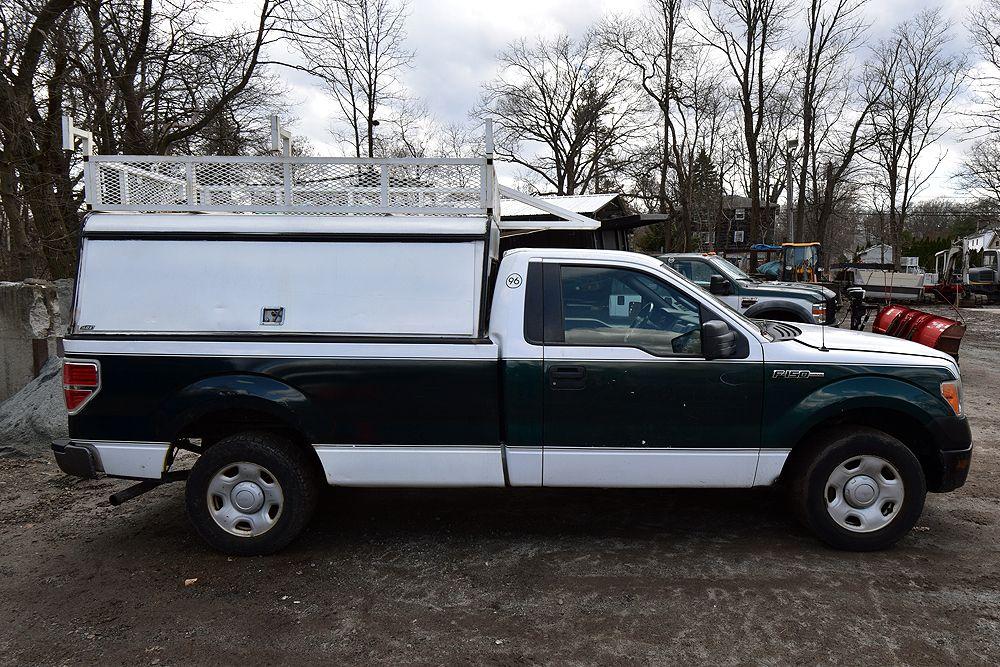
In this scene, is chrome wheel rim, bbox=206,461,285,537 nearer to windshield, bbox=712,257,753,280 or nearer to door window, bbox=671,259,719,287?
door window, bbox=671,259,719,287

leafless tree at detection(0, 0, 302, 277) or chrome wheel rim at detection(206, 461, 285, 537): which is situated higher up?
leafless tree at detection(0, 0, 302, 277)

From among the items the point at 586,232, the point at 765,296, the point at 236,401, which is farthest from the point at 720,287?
the point at 236,401

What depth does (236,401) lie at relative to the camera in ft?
13.3

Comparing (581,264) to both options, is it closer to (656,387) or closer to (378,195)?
(656,387)

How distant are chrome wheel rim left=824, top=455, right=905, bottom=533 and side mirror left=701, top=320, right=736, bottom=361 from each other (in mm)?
1034

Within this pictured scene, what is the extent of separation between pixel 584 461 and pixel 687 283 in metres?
1.30

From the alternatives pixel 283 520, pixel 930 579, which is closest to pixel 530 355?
pixel 283 520

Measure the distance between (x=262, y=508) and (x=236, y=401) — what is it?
0.72 meters

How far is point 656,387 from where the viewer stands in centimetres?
403

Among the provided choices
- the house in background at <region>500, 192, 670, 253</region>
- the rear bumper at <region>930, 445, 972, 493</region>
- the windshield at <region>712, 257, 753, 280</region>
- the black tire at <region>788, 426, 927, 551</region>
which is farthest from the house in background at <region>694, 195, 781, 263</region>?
the black tire at <region>788, 426, 927, 551</region>

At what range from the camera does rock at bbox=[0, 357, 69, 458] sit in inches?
266

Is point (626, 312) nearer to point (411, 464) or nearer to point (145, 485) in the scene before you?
point (411, 464)

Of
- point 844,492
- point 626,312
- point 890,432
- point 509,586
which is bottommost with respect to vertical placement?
point 509,586

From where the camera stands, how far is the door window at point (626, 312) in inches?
161
